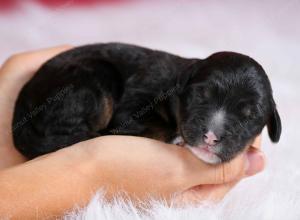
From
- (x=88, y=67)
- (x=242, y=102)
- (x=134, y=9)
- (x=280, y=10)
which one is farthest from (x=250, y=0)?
(x=242, y=102)

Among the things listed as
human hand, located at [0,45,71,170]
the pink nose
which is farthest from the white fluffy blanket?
the pink nose

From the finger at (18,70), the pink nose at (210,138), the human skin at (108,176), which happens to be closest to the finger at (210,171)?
the human skin at (108,176)

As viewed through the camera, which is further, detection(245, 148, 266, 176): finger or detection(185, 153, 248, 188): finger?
detection(245, 148, 266, 176): finger

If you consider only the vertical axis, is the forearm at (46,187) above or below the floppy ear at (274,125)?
below

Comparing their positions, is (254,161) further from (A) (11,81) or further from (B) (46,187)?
(A) (11,81)

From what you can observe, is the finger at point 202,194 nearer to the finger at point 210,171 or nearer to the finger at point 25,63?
the finger at point 210,171

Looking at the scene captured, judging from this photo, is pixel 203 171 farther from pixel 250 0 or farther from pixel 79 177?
pixel 250 0

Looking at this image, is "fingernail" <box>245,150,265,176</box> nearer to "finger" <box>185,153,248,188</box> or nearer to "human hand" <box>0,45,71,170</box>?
"finger" <box>185,153,248,188</box>
